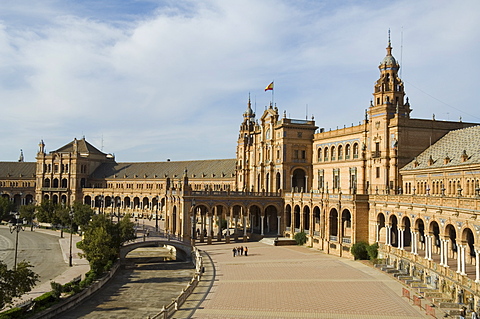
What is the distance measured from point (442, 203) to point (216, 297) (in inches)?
835

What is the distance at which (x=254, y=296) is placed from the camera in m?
42.6

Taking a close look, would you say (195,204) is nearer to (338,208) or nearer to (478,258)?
(338,208)

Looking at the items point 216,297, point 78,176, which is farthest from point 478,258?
point 78,176

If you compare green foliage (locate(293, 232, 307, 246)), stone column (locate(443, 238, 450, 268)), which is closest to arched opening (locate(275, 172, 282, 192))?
green foliage (locate(293, 232, 307, 246))

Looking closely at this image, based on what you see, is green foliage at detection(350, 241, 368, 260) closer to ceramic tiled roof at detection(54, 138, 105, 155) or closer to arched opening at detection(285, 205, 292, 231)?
arched opening at detection(285, 205, 292, 231)

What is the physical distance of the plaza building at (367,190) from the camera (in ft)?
148

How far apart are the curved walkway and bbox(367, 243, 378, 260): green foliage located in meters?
2.05

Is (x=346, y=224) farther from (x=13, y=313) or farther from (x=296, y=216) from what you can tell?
(x=13, y=313)

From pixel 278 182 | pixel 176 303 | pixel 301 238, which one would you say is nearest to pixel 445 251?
pixel 176 303

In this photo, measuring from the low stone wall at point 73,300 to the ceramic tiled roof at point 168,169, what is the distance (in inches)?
2559

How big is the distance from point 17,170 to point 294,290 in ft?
420

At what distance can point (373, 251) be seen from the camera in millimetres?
59750

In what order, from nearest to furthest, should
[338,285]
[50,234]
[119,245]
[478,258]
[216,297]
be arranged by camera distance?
[478,258], [216,297], [338,285], [119,245], [50,234]

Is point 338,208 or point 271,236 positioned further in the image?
point 271,236
